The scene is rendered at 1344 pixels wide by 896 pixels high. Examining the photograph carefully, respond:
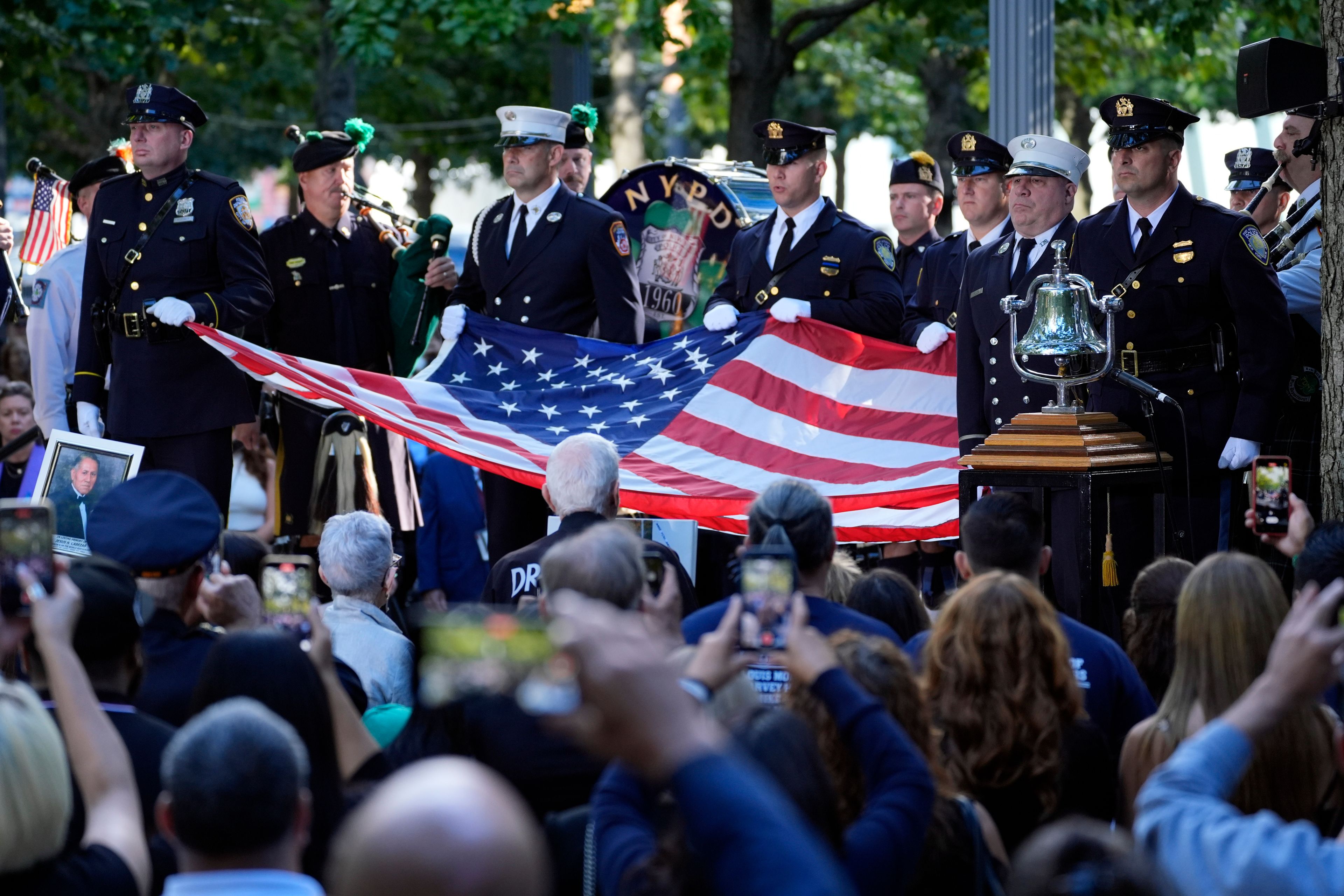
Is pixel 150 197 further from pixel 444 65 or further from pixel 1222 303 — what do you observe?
pixel 444 65

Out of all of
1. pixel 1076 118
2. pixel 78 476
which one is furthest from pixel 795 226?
pixel 1076 118

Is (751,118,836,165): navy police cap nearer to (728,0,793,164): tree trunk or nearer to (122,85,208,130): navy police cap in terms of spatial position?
(122,85,208,130): navy police cap

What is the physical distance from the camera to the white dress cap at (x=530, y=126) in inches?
321

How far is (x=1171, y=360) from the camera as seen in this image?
6.42m

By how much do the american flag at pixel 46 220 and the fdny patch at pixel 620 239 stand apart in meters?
3.47

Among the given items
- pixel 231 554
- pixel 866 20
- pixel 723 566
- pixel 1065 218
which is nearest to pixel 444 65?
pixel 866 20

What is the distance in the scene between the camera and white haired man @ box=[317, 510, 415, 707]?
16.1 feet

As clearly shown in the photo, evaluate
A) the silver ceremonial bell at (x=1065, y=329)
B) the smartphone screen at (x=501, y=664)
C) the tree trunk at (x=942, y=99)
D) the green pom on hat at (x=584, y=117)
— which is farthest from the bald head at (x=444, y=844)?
the tree trunk at (x=942, y=99)

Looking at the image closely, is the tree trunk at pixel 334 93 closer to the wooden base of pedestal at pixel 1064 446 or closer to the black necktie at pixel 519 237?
the black necktie at pixel 519 237

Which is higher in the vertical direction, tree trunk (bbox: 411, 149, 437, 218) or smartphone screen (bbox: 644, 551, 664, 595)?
tree trunk (bbox: 411, 149, 437, 218)

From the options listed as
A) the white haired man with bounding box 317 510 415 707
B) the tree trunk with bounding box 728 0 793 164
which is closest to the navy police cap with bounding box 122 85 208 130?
the white haired man with bounding box 317 510 415 707

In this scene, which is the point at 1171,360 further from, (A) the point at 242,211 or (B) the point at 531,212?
(A) the point at 242,211

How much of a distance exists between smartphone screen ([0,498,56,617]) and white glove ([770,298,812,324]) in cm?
498

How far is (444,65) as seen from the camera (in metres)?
22.7
